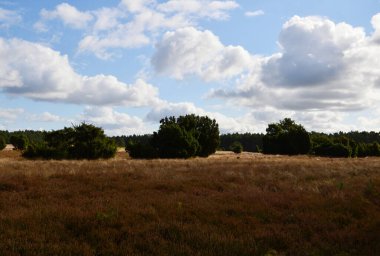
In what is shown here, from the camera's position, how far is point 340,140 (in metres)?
83.4

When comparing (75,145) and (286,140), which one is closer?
(75,145)

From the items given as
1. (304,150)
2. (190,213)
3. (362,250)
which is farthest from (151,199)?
(304,150)

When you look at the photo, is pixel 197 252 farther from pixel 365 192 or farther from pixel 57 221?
pixel 365 192

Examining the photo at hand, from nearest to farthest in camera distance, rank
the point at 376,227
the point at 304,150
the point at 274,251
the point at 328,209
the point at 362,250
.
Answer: the point at 274,251, the point at 362,250, the point at 376,227, the point at 328,209, the point at 304,150

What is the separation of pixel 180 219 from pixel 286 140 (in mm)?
74552

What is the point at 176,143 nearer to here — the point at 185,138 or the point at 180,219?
the point at 185,138

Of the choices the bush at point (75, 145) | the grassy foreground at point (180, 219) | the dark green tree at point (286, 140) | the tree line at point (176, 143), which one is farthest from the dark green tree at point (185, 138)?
the grassy foreground at point (180, 219)

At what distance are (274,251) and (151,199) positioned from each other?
5.77 m

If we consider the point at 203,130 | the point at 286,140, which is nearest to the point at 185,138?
the point at 203,130

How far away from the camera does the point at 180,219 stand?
11047mm

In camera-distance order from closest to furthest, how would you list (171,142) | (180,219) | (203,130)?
(180,219)
(171,142)
(203,130)

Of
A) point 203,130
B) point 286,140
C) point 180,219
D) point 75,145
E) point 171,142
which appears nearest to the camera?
point 180,219

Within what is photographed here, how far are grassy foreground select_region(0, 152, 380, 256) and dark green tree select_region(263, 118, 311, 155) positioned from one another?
64.1 metres

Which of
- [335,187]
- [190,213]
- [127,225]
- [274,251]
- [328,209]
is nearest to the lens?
[274,251]
